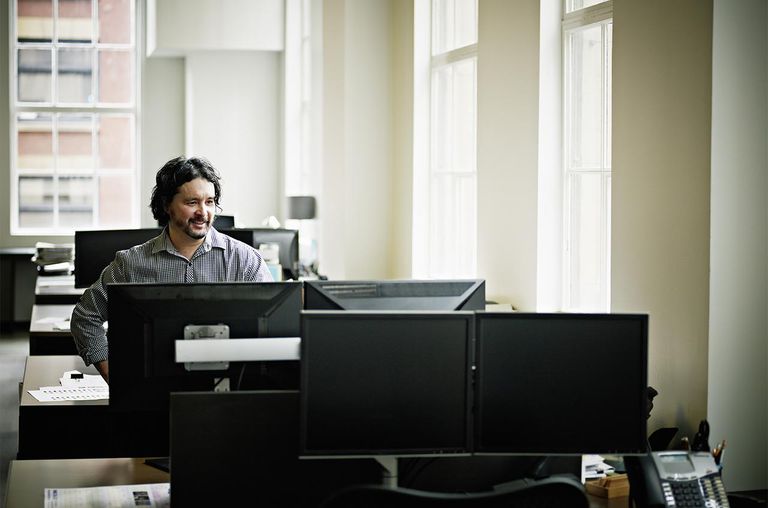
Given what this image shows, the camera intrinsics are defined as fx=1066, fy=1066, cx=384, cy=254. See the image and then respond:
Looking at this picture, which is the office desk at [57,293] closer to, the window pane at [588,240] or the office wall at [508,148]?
the office wall at [508,148]

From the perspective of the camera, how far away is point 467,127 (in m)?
6.72

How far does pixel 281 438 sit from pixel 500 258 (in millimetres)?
3485

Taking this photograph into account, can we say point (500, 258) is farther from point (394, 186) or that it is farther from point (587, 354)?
point (587, 354)

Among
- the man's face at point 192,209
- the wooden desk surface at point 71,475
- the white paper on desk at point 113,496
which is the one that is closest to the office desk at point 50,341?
the man's face at point 192,209

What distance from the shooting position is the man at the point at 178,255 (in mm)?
3817

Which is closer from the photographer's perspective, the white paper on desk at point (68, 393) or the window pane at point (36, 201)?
the white paper on desk at point (68, 393)

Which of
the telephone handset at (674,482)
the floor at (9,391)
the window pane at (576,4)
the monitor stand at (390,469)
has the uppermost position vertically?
the window pane at (576,4)

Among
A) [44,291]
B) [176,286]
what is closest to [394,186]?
[44,291]

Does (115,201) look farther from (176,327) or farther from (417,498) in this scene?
(417,498)

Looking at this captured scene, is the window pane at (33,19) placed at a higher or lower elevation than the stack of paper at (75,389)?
higher

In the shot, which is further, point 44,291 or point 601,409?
point 44,291

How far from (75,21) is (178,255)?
26.6ft

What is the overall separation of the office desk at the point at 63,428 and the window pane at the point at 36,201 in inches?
298

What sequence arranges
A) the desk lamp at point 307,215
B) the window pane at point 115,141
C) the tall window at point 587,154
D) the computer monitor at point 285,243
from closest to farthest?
the tall window at point 587,154
the computer monitor at point 285,243
the desk lamp at point 307,215
the window pane at point 115,141
